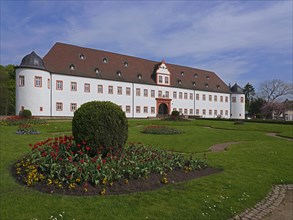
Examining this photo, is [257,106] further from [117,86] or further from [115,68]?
[117,86]

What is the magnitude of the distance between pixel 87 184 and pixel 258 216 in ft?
12.6

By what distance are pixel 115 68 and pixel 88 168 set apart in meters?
43.4

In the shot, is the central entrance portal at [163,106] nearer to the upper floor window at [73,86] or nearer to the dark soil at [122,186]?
the upper floor window at [73,86]

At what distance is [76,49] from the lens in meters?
46.0

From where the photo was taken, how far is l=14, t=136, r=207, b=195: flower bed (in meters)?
6.53

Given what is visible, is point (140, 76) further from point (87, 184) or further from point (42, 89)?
point (87, 184)

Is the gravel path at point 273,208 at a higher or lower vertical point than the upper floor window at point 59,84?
lower

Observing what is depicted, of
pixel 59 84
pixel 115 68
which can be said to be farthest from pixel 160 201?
pixel 115 68

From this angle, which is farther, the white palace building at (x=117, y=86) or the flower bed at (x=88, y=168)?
the white palace building at (x=117, y=86)

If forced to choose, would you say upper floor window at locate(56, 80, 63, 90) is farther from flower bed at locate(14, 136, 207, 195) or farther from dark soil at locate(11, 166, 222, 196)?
dark soil at locate(11, 166, 222, 196)

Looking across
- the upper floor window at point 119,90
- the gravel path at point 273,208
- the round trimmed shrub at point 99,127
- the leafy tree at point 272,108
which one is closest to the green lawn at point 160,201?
the gravel path at point 273,208

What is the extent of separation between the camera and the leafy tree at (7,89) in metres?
57.0

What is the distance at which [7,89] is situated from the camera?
58094 millimetres

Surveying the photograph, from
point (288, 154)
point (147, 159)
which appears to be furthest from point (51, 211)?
point (288, 154)
